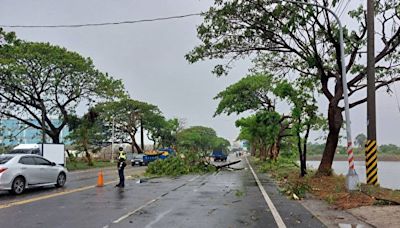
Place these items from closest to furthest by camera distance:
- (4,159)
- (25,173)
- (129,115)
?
(4,159), (25,173), (129,115)

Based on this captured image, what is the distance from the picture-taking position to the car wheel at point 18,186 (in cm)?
1661

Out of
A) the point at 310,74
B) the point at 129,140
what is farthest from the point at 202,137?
the point at 310,74

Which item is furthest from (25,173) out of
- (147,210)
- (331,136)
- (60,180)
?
(331,136)

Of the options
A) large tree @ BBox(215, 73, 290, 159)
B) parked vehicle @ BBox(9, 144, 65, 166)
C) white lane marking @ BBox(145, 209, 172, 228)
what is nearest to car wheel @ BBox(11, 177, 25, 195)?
white lane marking @ BBox(145, 209, 172, 228)

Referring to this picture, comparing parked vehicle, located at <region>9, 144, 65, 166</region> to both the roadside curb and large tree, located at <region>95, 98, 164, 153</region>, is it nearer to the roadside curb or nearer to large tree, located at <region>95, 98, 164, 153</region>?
the roadside curb

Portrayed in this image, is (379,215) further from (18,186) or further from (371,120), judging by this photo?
(18,186)

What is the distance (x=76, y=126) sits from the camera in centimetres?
A: 4675

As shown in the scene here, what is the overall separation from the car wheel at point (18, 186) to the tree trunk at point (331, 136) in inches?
569

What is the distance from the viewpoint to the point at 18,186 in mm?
16844

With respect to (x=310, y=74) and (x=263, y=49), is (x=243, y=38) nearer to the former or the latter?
(x=263, y=49)

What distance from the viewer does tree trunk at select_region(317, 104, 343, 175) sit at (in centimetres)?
2202

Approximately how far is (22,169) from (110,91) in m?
27.5

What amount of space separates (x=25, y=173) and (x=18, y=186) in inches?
26.4

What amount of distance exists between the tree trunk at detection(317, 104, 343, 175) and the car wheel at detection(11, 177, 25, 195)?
47.4 ft
